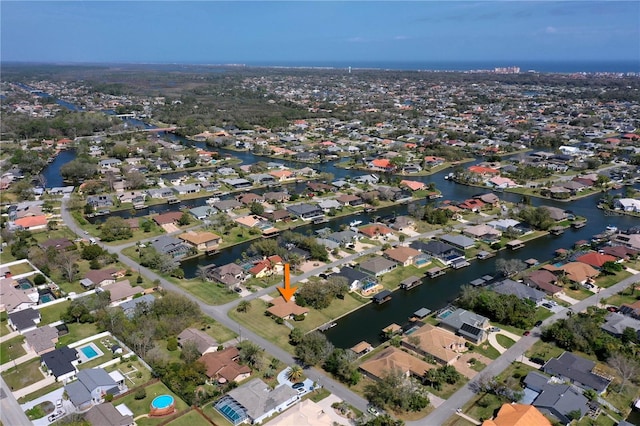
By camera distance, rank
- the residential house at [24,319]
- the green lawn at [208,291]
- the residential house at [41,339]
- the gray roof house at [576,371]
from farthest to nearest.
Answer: the green lawn at [208,291], the residential house at [24,319], the residential house at [41,339], the gray roof house at [576,371]

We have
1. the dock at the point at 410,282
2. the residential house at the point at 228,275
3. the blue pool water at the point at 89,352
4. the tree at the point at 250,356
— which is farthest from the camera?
the dock at the point at 410,282

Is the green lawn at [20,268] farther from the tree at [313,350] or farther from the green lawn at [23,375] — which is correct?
the tree at [313,350]

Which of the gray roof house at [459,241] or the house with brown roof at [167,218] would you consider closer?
the gray roof house at [459,241]

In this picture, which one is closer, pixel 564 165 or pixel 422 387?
pixel 422 387

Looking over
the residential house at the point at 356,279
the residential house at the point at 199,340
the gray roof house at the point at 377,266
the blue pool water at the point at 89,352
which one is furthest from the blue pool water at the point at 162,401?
the gray roof house at the point at 377,266

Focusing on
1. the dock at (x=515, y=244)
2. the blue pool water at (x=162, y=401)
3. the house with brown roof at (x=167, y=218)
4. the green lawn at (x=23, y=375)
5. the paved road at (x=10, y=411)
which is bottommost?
the paved road at (x=10, y=411)

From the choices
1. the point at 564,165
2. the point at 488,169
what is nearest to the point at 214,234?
the point at 488,169

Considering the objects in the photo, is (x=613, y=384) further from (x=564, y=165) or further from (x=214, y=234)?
(x=564, y=165)
